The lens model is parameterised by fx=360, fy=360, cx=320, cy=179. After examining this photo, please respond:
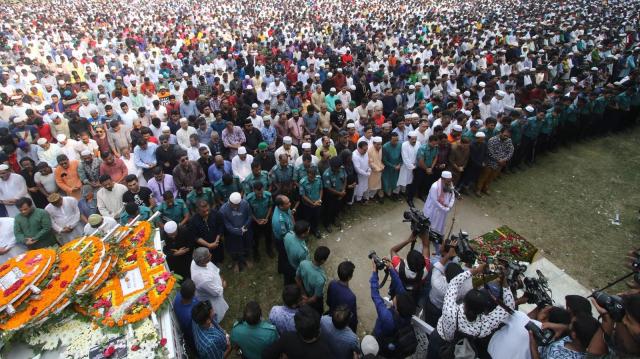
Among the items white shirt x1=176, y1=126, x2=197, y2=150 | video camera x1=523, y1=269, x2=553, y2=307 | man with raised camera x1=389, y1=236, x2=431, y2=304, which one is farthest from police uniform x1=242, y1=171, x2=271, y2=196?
video camera x1=523, y1=269, x2=553, y2=307

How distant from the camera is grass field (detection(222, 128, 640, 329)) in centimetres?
629

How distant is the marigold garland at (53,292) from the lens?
10.3 feet

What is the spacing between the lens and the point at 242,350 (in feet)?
12.5

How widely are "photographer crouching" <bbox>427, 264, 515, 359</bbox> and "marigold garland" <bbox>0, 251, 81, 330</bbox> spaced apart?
12.0 feet

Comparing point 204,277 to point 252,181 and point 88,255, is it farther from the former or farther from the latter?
point 252,181

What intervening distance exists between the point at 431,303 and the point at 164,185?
492 cm

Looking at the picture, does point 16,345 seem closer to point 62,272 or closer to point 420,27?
point 62,272

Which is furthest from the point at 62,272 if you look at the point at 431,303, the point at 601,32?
the point at 601,32

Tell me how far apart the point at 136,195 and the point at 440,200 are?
533 centimetres

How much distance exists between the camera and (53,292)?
3.40m

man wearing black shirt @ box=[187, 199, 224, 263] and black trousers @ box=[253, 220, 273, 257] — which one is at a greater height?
man wearing black shirt @ box=[187, 199, 224, 263]

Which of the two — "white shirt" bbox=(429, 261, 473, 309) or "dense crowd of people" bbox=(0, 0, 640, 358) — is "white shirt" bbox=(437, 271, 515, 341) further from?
"white shirt" bbox=(429, 261, 473, 309)

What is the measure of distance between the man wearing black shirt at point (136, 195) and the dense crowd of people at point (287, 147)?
24 mm

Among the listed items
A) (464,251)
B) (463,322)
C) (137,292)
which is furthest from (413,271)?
(137,292)
